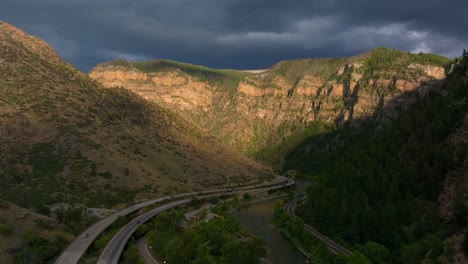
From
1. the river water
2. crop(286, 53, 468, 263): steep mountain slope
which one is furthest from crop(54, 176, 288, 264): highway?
crop(286, 53, 468, 263): steep mountain slope

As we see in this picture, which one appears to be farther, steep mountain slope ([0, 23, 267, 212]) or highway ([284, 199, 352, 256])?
steep mountain slope ([0, 23, 267, 212])

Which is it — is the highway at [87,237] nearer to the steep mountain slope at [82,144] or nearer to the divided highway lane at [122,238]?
the divided highway lane at [122,238]

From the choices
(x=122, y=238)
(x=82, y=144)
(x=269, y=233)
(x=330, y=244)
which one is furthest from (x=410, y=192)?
(x=82, y=144)

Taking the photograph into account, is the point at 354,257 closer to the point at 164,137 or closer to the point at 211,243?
the point at 211,243

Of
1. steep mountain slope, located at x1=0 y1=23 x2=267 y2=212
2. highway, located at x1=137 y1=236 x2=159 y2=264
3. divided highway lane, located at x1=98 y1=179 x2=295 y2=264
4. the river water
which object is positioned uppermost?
steep mountain slope, located at x1=0 y1=23 x2=267 y2=212

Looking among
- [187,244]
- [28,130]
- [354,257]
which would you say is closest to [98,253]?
[187,244]

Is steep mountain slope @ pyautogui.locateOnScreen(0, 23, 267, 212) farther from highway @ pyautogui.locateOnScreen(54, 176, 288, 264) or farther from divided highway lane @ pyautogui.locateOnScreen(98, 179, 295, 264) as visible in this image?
divided highway lane @ pyautogui.locateOnScreen(98, 179, 295, 264)
